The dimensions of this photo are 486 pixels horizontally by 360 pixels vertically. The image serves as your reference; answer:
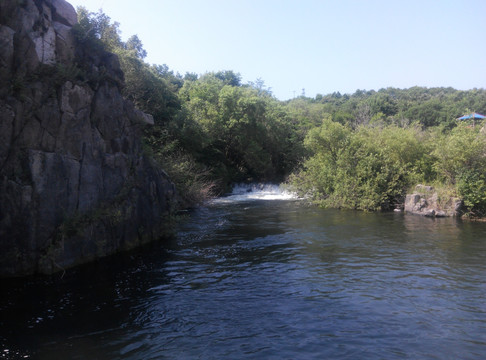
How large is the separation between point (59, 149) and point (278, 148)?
35.3 metres

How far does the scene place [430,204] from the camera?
24188mm

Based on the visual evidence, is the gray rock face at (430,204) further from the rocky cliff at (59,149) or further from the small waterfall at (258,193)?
the rocky cliff at (59,149)

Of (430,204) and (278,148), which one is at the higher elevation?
(278,148)

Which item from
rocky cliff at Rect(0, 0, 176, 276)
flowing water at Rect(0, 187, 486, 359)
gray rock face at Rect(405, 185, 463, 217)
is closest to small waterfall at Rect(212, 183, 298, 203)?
gray rock face at Rect(405, 185, 463, 217)

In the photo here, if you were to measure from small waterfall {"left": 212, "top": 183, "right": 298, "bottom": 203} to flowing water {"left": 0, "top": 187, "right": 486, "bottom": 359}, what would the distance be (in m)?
18.4

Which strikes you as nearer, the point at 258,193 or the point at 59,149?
the point at 59,149

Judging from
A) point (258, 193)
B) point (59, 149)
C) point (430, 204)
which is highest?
point (59, 149)

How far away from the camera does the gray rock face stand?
23.0 m

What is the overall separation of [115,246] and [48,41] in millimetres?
7379

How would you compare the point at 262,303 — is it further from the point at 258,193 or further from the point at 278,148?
the point at 278,148

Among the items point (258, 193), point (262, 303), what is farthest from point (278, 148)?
point (262, 303)

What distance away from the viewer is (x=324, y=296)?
986 cm

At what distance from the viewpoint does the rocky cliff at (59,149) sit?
35.8 ft

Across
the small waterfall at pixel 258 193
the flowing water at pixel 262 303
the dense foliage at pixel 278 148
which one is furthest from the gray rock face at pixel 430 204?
the small waterfall at pixel 258 193
